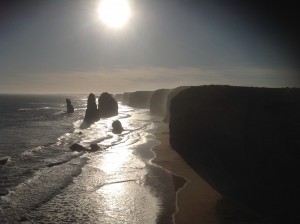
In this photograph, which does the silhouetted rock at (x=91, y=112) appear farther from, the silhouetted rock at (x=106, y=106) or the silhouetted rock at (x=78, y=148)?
the silhouetted rock at (x=78, y=148)

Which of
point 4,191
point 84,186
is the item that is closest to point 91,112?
point 84,186

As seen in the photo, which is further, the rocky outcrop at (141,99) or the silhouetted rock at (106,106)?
the rocky outcrop at (141,99)

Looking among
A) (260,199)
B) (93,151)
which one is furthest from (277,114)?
(93,151)

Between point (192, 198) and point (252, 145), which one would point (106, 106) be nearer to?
point (192, 198)

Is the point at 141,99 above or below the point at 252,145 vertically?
below

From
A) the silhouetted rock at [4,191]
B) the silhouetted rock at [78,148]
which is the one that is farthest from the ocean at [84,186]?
the silhouetted rock at [78,148]

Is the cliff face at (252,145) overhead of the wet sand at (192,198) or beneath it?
overhead
